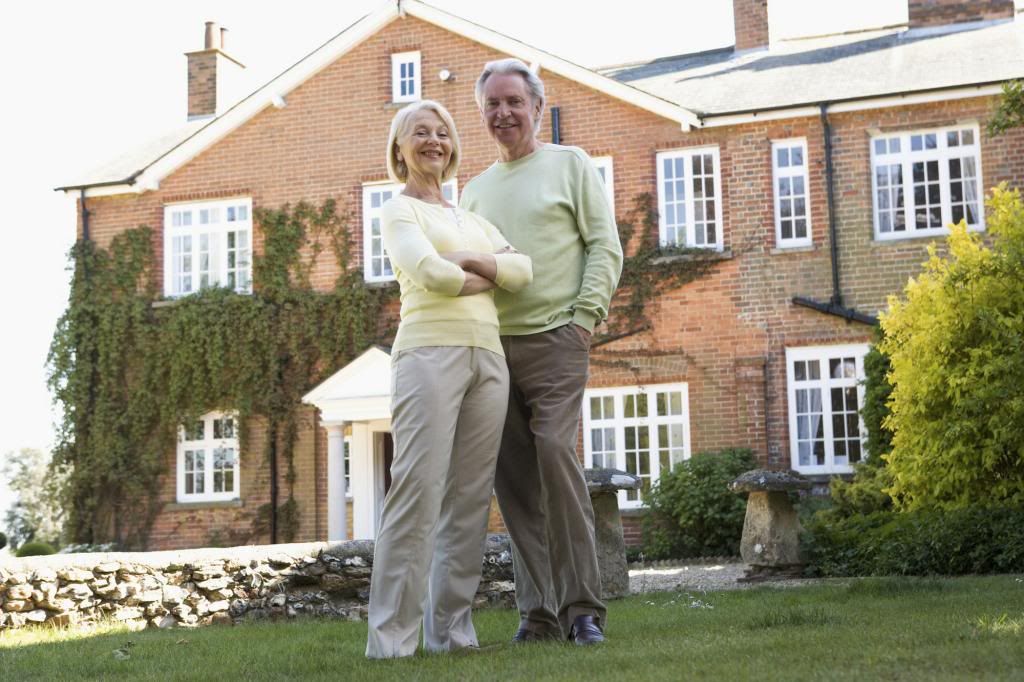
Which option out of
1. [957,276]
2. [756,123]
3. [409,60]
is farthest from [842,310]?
[409,60]

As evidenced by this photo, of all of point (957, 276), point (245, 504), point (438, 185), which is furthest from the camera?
point (245, 504)

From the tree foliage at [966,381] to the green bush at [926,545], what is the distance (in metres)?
0.37

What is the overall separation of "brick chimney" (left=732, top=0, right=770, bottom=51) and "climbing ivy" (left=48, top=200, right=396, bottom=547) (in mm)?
6662

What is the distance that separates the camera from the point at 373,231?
699 inches

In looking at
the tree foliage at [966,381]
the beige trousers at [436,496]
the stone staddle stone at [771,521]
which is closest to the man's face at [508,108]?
the beige trousers at [436,496]

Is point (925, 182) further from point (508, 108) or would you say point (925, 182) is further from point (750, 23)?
point (508, 108)

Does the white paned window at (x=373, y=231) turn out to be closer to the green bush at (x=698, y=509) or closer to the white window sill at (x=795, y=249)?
the white window sill at (x=795, y=249)

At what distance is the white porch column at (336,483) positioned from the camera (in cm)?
1617

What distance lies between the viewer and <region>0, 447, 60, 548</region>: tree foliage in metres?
18.5

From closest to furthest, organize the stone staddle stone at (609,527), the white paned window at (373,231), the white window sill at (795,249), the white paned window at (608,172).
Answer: the stone staddle stone at (609,527)
the white window sill at (795,249)
the white paned window at (608,172)
the white paned window at (373,231)

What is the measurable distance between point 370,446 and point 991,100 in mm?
9270

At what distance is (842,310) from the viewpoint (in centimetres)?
1571

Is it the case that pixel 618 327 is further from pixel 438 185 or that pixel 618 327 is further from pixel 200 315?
pixel 438 185

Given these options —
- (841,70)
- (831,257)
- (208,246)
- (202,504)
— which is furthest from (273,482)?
(841,70)
